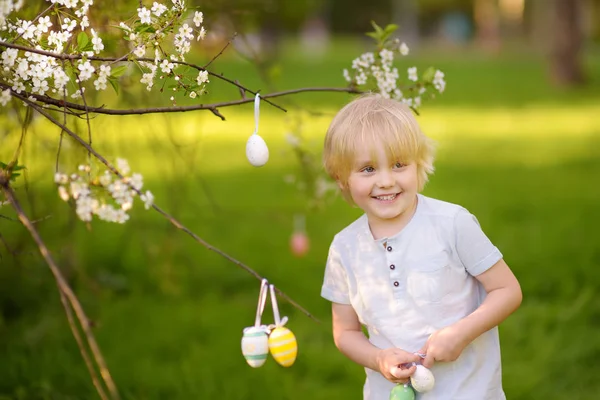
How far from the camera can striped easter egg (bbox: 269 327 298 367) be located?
227 cm

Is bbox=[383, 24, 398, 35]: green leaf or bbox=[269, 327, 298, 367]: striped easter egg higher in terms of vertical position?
bbox=[383, 24, 398, 35]: green leaf

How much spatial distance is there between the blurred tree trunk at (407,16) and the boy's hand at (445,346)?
146 feet

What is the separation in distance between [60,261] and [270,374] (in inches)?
54.0

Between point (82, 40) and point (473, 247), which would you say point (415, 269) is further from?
point (82, 40)

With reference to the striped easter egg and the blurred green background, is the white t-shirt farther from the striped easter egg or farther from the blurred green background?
the blurred green background

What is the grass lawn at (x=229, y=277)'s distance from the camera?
3717 millimetres

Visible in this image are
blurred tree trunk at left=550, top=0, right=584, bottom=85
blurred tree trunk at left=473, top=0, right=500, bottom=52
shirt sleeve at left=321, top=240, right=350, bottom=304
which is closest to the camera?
shirt sleeve at left=321, top=240, right=350, bottom=304

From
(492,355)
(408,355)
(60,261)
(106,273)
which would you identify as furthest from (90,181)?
(106,273)

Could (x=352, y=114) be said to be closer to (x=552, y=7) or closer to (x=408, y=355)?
(x=408, y=355)

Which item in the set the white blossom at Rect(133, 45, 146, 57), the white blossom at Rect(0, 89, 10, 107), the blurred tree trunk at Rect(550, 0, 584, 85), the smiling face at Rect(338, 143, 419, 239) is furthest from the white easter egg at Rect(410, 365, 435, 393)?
the blurred tree trunk at Rect(550, 0, 584, 85)

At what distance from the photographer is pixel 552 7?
56.1ft

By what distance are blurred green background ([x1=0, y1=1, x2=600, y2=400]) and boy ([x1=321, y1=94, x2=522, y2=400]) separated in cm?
58

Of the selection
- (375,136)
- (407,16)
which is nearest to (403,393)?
(375,136)

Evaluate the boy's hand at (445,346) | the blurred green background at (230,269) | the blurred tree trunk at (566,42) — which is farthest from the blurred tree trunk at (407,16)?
the boy's hand at (445,346)
